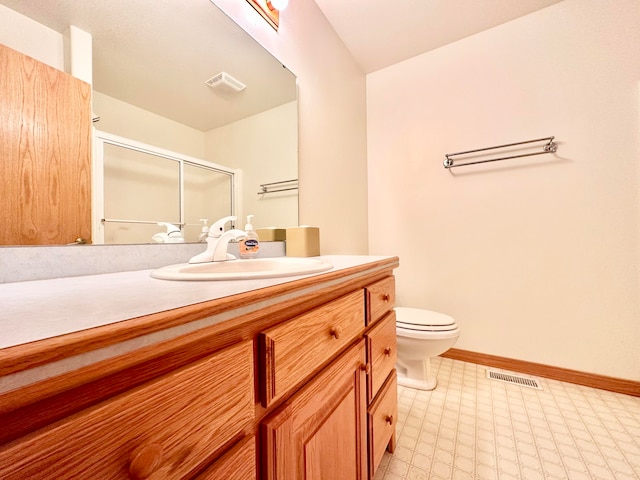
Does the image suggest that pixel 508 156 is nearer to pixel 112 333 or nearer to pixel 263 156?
pixel 263 156

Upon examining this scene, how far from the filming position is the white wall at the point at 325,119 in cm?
135

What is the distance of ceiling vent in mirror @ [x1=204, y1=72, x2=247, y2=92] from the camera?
97 centimetres

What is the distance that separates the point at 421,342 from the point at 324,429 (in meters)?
0.97

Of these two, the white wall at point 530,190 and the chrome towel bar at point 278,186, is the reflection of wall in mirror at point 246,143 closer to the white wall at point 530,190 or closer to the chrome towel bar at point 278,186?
the chrome towel bar at point 278,186

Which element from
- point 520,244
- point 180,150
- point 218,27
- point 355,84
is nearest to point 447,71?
point 355,84

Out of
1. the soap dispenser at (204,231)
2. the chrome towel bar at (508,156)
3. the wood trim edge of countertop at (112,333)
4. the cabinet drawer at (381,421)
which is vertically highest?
the chrome towel bar at (508,156)

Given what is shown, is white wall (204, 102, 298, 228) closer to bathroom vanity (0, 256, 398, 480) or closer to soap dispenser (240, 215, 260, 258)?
soap dispenser (240, 215, 260, 258)

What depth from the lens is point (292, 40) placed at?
140cm

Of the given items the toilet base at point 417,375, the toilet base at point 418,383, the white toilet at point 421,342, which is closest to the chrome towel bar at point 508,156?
the white toilet at point 421,342

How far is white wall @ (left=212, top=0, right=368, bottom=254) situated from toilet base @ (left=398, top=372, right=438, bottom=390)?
0.87 metres

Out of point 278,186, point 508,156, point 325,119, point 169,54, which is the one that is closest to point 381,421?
point 278,186

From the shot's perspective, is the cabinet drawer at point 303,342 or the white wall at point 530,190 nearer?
the cabinet drawer at point 303,342

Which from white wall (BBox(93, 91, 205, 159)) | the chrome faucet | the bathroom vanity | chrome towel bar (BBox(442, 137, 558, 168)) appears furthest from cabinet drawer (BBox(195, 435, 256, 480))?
chrome towel bar (BBox(442, 137, 558, 168))

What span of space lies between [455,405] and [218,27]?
6.62ft
